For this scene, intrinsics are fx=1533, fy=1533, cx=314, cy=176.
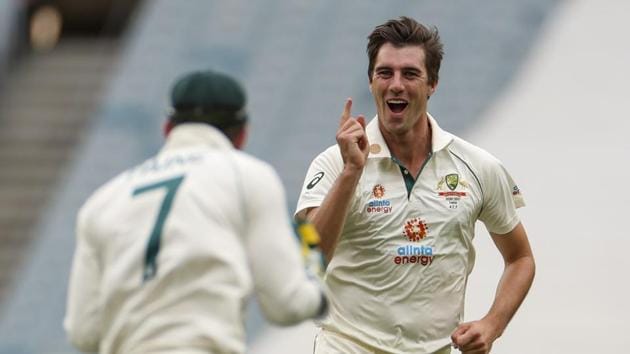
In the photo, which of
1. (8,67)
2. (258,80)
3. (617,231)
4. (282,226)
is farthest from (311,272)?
(8,67)

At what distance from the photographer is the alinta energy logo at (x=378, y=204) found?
5.37m

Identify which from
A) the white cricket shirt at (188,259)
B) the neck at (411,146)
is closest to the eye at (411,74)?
the neck at (411,146)

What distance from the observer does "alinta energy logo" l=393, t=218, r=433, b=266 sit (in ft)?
17.4

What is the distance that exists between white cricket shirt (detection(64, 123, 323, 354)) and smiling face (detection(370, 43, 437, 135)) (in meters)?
1.47

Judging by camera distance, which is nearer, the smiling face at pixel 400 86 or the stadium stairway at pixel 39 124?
the smiling face at pixel 400 86

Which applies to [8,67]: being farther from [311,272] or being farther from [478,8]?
[311,272]

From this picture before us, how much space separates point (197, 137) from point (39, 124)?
12.9 m

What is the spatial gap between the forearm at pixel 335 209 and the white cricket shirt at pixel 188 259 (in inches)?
42.5

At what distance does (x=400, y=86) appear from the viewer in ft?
17.6

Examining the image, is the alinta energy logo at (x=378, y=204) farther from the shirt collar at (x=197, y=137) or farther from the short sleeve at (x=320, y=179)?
the shirt collar at (x=197, y=137)

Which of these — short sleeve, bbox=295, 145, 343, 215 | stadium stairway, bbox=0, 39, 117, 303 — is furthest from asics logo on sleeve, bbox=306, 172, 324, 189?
stadium stairway, bbox=0, 39, 117, 303

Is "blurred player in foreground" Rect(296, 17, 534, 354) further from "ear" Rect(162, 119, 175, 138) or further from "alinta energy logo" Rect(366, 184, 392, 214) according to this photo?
"ear" Rect(162, 119, 175, 138)

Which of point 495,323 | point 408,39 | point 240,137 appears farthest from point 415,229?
point 240,137

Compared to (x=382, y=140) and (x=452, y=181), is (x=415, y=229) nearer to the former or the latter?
(x=452, y=181)
